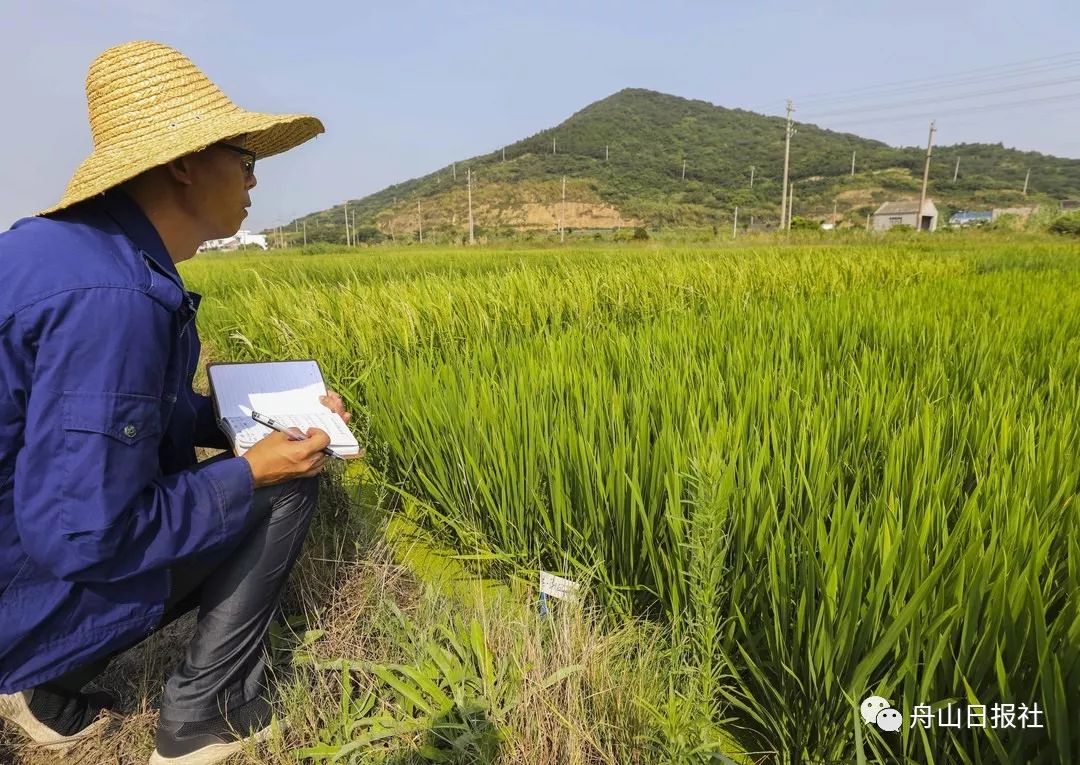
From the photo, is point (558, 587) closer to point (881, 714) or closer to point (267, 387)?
point (881, 714)

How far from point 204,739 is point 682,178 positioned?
7545 centimetres

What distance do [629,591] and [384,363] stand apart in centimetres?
166

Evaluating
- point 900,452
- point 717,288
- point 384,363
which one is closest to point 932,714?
point 900,452

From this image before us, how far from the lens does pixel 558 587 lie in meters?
1.35

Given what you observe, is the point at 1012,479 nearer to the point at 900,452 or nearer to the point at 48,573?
the point at 900,452

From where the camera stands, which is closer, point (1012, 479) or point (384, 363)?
point (1012, 479)

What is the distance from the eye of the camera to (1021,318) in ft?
9.32

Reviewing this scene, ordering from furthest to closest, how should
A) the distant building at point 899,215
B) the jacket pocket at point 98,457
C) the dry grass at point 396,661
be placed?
the distant building at point 899,215, the dry grass at point 396,661, the jacket pocket at point 98,457

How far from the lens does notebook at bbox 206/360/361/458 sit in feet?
4.21

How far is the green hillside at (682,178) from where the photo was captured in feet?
196

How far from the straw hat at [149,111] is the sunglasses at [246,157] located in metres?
0.03

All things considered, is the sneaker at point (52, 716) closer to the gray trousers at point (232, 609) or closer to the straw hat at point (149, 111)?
the gray trousers at point (232, 609)

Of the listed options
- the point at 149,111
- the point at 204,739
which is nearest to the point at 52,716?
the point at 204,739

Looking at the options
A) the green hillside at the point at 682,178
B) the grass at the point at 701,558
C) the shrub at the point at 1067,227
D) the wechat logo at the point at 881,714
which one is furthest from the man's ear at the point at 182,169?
the green hillside at the point at 682,178
